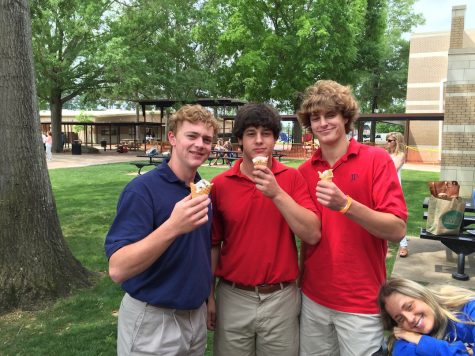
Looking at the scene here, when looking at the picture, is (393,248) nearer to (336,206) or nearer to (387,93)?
(336,206)

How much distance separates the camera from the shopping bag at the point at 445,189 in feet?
16.3

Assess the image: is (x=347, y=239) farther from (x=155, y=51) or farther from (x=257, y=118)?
(x=155, y=51)

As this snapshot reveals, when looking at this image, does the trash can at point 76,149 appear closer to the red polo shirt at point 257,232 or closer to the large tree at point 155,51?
the large tree at point 155,51

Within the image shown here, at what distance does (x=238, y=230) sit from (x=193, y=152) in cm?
53

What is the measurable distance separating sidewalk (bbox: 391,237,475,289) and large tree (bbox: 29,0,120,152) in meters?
22.1

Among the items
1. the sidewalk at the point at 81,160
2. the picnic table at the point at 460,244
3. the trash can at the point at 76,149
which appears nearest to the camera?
the picnic table at the point at 460,244

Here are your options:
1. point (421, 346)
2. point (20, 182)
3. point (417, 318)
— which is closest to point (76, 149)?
point (20, 182)

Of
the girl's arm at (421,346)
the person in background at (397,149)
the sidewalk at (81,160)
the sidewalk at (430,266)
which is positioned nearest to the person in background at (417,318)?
the girl's arm at (421,346)

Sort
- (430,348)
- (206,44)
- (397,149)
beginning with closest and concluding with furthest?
(430,348) → (397,149) → (206,44)

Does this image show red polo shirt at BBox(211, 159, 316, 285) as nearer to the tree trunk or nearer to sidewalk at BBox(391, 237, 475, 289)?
the tree trunk

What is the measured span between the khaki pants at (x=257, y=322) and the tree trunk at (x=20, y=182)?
3.11 meters

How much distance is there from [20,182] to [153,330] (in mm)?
3273

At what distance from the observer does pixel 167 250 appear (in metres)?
2.09

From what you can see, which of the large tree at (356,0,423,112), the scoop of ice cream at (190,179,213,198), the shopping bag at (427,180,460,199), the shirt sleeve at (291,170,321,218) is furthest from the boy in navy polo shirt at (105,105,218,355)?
the large tree at (356,0,423,112)
